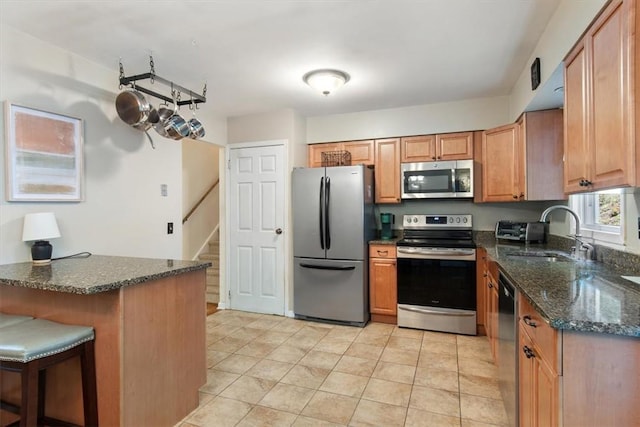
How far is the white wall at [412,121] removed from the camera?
352 cm

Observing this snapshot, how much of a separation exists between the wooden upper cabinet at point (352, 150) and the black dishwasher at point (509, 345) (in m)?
2.26

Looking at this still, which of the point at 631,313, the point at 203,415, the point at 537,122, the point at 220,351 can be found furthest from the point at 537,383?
the point at 220,351

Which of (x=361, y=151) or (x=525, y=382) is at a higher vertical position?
(x=361, y=151)

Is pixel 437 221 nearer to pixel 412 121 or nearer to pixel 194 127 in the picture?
pixel 412 121

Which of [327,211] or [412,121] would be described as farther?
[412,121]

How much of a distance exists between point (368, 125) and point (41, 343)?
11.4ft

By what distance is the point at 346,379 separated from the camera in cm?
243

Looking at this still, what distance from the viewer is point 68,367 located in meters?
1.76

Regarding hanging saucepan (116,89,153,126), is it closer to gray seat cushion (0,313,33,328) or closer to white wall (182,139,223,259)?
gray seat cushion (0,313,33,328)

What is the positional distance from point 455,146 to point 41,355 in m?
3.75

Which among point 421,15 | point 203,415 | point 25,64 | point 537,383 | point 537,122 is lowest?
point 203,415

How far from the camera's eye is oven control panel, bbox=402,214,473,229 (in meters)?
3.77

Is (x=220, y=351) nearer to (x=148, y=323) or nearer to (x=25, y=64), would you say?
(x=148, y=323)

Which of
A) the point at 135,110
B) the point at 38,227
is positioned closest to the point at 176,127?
the point at 135,110
